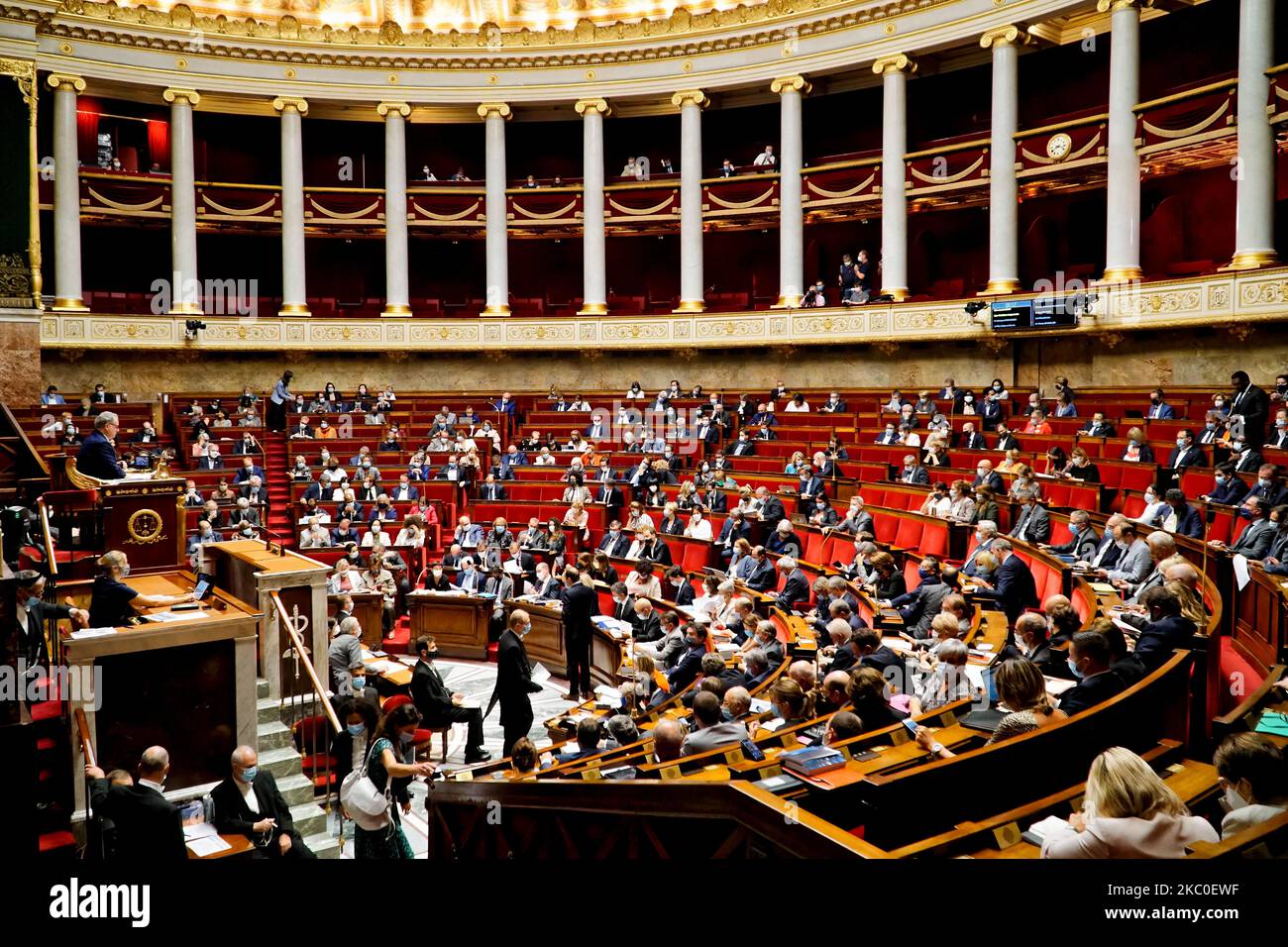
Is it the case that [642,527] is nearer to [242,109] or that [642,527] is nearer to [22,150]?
[22,150]

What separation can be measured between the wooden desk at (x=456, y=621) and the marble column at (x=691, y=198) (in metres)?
12.1

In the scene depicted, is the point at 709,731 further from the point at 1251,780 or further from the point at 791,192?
the point at 791,192

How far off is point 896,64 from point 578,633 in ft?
51.1

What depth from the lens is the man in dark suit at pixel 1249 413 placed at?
38.3 feet

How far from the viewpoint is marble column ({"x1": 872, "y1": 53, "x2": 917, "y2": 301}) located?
2102 centimetres

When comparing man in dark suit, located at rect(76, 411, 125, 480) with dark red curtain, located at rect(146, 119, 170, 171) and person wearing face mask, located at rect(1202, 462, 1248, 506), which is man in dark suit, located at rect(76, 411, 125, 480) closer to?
person wearing face mask, located at rect(1202, 462, 1248, 506)

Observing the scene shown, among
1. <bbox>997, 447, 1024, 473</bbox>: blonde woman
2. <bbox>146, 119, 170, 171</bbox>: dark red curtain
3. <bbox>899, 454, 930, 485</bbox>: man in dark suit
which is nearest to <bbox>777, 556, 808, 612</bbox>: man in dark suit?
<bbox>899, 454, 930, 485</bbox>: man in dark suit

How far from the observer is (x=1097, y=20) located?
19906 mm

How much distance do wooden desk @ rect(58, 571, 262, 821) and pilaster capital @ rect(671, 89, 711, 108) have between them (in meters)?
18.8

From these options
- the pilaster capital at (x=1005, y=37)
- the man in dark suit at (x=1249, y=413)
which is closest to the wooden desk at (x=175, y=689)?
the man in dark suit at (x=1249, y=413)

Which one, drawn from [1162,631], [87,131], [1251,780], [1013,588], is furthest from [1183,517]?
[87,131]

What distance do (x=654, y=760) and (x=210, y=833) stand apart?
9.19 ft

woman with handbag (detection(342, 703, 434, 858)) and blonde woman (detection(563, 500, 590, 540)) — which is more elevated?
blonde woman (detection(563, 500, 590, 540))

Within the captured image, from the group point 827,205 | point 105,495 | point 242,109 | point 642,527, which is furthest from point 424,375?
point 105,495
